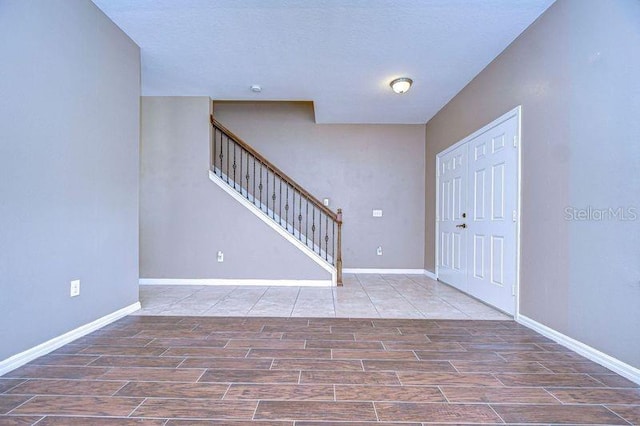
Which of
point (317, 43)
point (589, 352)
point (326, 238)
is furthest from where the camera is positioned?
point (326, 238)

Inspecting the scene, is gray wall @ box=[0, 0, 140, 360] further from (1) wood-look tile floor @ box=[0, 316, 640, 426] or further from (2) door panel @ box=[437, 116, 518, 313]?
(2) door panel @ box=[437, 116, 518, 313]

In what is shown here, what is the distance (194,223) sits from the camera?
4.96m

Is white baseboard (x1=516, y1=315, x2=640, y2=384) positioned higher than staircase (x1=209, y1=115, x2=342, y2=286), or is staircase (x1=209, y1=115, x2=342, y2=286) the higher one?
staircase (x1=209, y1=115, x2=342, y2=286)

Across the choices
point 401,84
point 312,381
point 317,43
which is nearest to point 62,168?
point 312,381

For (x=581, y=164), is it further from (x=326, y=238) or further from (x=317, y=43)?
(x=326, y=238)

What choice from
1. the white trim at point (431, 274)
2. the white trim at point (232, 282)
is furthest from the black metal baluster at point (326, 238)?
the white trim at point (431, 274)

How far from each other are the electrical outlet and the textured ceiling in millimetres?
2310

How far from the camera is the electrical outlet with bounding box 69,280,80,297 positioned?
257 cm

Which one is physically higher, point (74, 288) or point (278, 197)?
point (278, 197)

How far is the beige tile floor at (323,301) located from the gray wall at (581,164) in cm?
87

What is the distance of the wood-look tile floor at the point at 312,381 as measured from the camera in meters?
1.60

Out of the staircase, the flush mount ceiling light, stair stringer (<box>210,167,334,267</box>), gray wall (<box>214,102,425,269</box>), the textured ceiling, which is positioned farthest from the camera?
gray wall (<box>214,102,425,269</box>)

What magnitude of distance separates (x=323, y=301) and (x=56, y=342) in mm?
2456

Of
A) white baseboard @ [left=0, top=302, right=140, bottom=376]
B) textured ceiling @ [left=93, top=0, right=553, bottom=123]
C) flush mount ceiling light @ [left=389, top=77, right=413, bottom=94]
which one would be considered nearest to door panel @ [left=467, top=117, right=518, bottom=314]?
textured ceiling @ [left=93, top=0, right=553, bottom=123]
